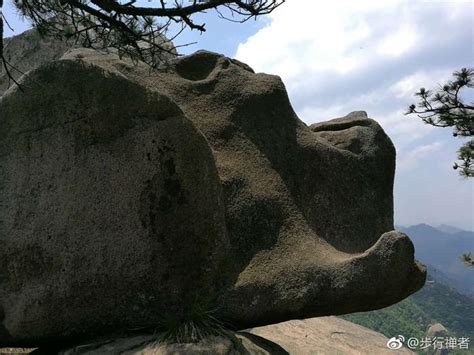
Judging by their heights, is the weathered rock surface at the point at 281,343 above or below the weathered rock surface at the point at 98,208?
below

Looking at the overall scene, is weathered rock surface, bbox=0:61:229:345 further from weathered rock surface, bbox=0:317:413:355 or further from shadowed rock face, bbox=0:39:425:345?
weathered rock surface, bbox=0:317:413:355

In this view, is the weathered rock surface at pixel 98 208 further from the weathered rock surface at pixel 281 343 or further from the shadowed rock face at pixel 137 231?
the weathered rock surface at pixel 281 343

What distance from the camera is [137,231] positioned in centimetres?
459

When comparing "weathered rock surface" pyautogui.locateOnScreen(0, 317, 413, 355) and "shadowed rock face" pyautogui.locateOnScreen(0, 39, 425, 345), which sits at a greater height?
"shadowed rock face" pyautogui.locateOnScreen(0, 39, 425, 345)

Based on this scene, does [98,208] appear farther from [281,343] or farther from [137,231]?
[281,343]

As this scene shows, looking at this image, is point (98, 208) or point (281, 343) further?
point (281, 343)

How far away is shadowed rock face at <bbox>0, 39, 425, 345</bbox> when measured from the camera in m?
4.59

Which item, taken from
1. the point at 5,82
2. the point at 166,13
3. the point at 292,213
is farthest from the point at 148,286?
the point at 5,82

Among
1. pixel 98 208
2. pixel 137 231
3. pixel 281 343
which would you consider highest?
pixel 98 208

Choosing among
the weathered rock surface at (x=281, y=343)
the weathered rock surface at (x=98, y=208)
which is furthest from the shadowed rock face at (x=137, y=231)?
the weathered rock surface at (x=281, y=343)

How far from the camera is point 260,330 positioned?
9.52m

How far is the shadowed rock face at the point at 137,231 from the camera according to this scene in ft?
15.0

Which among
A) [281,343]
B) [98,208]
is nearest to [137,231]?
[98,208]

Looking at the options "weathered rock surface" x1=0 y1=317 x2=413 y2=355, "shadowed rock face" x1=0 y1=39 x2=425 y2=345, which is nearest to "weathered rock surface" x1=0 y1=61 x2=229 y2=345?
"shadowed rock face" x1=0 y1=39 x2=425 y2=345
